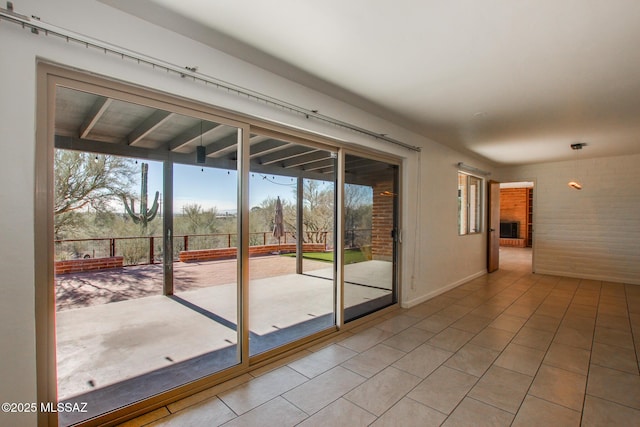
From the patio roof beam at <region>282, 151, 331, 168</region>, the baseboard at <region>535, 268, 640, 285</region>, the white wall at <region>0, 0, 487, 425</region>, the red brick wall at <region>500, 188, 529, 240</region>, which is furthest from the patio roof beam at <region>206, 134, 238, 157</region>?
the red brick wall at <region>500, 188, 529, 240</region>

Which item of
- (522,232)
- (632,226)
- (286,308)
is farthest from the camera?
(522,232)

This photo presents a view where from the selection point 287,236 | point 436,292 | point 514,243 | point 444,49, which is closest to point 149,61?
point 444,49

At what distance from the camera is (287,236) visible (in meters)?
3.64

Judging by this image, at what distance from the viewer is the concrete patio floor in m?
2.14

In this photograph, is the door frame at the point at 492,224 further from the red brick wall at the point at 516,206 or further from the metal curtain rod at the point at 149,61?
the red brick wall at the point at 516,206

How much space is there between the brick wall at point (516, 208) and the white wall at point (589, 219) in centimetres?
636

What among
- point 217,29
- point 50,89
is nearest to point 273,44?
point 217,29

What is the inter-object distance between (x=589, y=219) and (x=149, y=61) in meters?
8.27

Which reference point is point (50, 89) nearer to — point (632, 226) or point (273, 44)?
point (273, 44)

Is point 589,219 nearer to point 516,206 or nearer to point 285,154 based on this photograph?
point 285,154

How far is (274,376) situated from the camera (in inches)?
94.7

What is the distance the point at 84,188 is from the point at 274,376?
1984 millimetres

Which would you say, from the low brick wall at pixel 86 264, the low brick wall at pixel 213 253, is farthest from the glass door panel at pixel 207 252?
the low brick wall at pixel 86 264

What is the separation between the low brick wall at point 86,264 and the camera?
5.96ft
